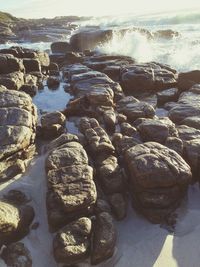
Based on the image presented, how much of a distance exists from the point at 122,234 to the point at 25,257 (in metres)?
1.34

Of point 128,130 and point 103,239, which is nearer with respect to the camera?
point 103,239

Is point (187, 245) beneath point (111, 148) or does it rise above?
beneath

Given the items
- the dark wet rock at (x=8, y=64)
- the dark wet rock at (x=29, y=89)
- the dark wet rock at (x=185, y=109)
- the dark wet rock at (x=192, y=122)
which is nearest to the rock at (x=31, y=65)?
the dark wet rock at (x=8, y=64)

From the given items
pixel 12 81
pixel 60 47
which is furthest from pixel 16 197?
pixel 60 47

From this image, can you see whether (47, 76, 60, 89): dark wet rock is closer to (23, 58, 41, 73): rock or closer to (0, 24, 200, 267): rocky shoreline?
(23, 58, 41, 73): rock

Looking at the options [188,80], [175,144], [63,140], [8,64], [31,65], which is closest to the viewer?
A: [175,144]

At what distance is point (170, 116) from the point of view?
27.6 feet

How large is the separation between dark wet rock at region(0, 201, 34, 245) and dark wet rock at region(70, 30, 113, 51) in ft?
64.8

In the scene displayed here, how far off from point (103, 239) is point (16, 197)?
5.40ft

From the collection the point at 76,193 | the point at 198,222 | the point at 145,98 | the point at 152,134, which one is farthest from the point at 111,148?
the point at 145,98

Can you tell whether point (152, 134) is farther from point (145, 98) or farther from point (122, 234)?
point (145, 98)

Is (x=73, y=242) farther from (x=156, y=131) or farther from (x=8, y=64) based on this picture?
(x=8, y=64)

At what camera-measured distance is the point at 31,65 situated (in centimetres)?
1423

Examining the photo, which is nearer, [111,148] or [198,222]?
[198,222]
